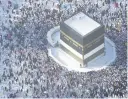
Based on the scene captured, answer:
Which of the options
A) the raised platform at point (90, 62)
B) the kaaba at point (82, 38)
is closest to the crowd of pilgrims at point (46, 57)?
the raised platform at point (90, 62)

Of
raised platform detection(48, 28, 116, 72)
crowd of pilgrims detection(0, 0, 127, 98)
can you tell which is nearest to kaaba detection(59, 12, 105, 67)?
raised platform detection(48, 28, 116, 72)

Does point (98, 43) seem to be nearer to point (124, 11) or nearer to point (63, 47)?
point (63, 47)

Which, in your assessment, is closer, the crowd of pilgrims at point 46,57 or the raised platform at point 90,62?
the crowd of pilgrims at point 46,57

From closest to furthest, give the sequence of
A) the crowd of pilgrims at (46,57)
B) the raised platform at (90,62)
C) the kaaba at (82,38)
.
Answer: the crowd of pilgrims at (46,57), the kaaba at (82,38), the raised platform at (90,62)

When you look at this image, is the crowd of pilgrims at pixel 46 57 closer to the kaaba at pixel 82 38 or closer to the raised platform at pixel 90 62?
the raised platform at pixel 90 62

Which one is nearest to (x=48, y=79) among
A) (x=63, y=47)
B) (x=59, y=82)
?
(x=59, y=82)

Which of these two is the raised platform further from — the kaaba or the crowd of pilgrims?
the crowd of pilgrims
